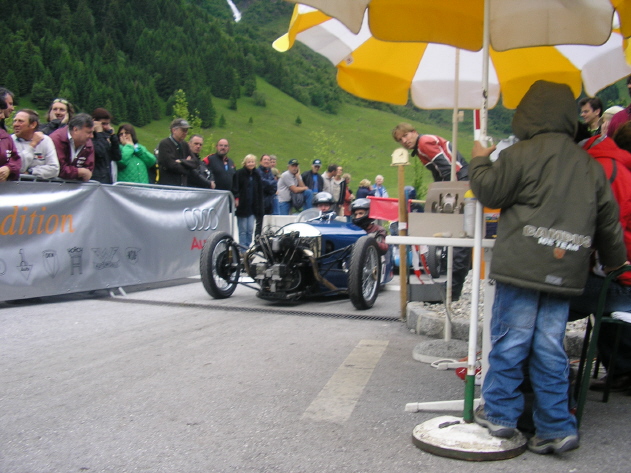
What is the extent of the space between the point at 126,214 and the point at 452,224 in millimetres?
6051

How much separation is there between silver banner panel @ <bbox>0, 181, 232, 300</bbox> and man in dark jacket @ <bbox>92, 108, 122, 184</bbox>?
1.52 ft

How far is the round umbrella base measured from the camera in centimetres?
290

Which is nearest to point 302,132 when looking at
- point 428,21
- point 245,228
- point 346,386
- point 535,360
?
point 245,228

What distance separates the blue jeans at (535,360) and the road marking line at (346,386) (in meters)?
0.89

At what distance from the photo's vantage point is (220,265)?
7.79 m

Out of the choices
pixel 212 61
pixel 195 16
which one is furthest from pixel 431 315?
pixel 195 16

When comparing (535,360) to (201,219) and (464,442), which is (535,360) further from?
(201,219)

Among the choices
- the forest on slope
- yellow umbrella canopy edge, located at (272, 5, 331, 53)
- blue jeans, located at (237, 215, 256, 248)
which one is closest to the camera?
yellow umbrella canopy edge, located at (272, 5, 331, 53)

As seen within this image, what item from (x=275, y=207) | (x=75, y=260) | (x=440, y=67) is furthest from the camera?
(x=275, y=207)

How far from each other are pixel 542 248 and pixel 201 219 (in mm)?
7959

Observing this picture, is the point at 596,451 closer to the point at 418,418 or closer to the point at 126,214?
the point at 418,418

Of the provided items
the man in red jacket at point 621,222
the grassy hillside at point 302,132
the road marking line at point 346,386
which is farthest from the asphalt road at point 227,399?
the grassy hillside at point 302,132

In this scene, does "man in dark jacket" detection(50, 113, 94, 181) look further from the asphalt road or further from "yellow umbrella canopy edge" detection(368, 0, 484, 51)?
"yellow umbrella canopy edge" detection(368, 0, 484, 51)

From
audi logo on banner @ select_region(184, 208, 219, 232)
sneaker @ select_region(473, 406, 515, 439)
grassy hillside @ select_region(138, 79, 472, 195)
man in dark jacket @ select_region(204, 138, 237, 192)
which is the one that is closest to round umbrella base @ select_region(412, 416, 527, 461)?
sneaker @ select_region(473, 406, 515, 439)
